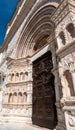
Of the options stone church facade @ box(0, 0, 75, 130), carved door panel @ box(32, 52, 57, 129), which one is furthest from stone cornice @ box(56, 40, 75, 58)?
carved door panel @ box(32, 52, 57, 129)

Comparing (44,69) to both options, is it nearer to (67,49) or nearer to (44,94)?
(44,94)

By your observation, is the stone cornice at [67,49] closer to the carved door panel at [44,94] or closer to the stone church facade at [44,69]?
the stone church facade at [44,69]

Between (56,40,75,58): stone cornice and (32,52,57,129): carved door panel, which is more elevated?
(56,40,75,58): stone cornice

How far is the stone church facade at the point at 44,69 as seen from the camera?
11.5 ft

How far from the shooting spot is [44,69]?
5.79m

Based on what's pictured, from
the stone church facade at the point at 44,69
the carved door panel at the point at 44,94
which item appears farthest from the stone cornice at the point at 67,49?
the carved door panel at the point at 44,94

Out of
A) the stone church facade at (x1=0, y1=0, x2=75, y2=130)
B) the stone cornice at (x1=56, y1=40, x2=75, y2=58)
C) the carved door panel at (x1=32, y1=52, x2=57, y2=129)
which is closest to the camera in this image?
the stone cornice at (x1=56, y1=40, x2=75, y2=58)

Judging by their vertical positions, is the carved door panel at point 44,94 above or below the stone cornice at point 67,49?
below

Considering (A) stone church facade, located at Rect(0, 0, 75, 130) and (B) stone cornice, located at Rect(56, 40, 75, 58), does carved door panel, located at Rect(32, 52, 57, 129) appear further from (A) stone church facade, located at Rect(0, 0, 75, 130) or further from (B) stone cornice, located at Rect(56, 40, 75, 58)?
(B) stone cornice, located at Rect(56, 40, 75, 58)

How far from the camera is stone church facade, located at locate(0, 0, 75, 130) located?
3.49 meters

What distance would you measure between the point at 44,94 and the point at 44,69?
3.87ft

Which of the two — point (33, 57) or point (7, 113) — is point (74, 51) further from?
point (7, 113)

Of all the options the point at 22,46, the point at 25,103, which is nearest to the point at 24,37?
the point at 22,46

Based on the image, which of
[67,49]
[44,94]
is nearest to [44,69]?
[44,94]
